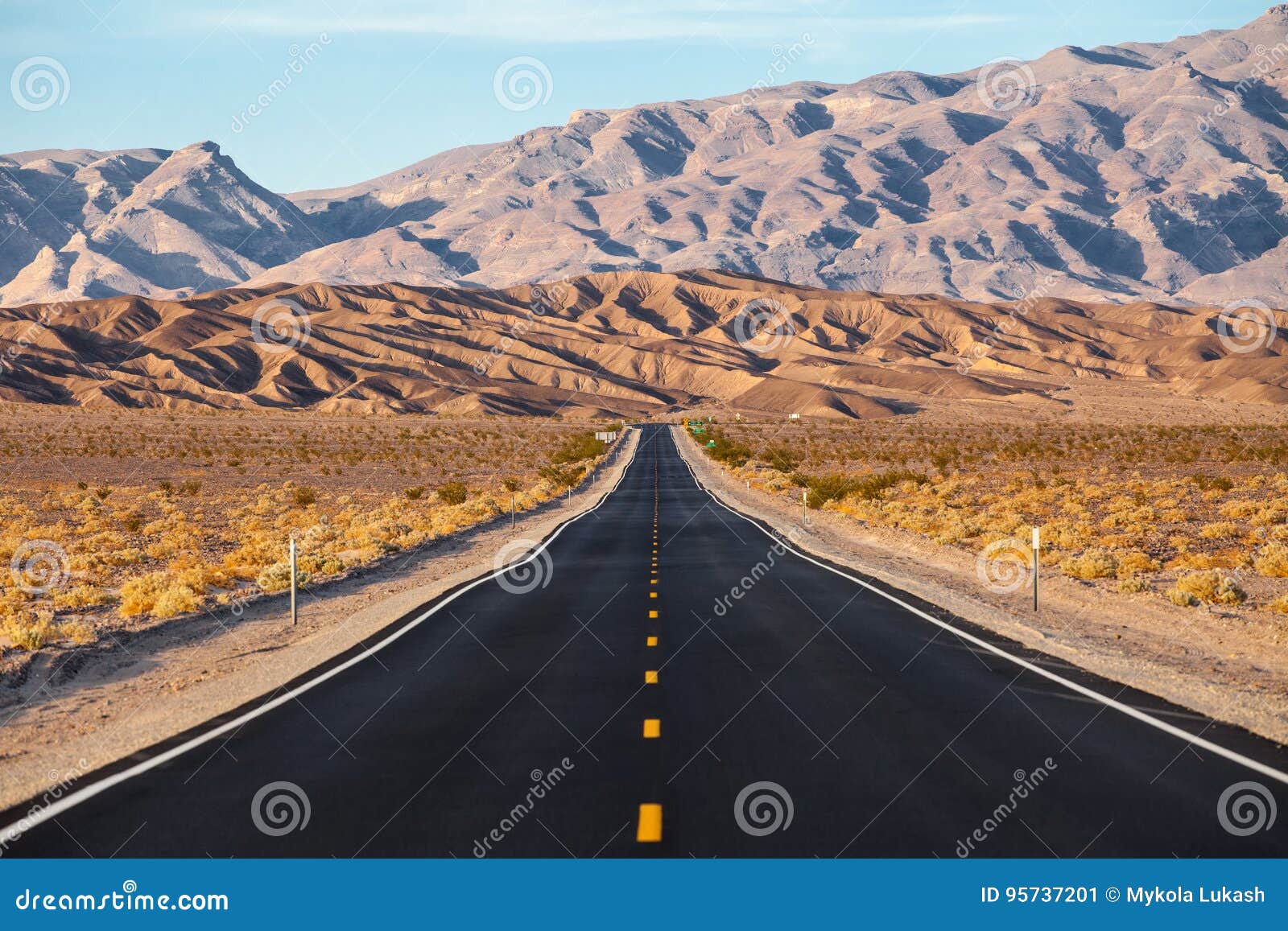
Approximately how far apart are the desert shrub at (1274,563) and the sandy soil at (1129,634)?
399cm

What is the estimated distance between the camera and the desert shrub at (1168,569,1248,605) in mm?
A: 19125

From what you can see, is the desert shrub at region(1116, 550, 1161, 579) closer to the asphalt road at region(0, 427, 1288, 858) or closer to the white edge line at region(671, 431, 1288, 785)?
the white edge line at region(671, 431, 1288, 785)

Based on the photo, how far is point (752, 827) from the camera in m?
7.21

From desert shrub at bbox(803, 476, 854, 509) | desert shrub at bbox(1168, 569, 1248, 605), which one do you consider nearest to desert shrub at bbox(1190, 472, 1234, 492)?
desert shrub at bbox(803, 476, 854, 509)

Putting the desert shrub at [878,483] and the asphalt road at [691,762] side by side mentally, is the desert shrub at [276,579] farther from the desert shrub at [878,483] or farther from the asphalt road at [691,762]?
the desert shrub at [878,483]

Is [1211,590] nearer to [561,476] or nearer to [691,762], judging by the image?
[691,762]

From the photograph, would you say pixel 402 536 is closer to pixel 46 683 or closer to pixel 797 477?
pixel 46 683

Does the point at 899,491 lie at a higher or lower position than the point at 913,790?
lower

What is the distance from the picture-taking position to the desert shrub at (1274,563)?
2238 centimetres

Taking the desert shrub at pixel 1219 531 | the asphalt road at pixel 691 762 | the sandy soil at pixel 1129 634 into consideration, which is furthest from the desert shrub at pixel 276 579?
the desert shrub at pixel 1219 531

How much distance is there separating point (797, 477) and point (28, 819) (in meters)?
48.1

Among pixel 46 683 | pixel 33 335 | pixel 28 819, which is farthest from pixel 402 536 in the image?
pixel 33 335


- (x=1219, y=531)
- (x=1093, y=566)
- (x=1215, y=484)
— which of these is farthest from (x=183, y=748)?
(x=1215, y=484)

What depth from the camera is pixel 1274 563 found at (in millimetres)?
22734
